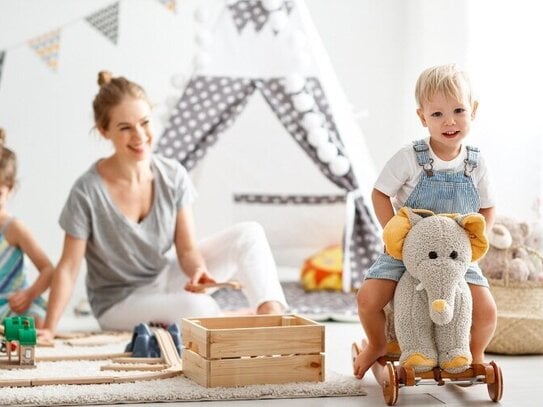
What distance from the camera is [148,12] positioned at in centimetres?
506

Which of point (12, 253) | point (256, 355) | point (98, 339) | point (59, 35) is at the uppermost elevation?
point (59, 35)

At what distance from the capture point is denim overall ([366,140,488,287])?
249cm

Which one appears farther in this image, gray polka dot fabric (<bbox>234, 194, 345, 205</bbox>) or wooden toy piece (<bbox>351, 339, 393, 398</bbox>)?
gray polka dot fabric (<bbox>234, 194, 345, 205</bbox>)

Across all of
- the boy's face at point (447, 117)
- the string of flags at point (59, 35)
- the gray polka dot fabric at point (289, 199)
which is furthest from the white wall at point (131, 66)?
the boy's face at point (447, 117)

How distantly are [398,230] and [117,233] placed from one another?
1336 millimetres

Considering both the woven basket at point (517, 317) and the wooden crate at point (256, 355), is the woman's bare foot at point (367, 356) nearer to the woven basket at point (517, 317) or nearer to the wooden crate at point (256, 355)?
the wooden crate at point (256, 355)

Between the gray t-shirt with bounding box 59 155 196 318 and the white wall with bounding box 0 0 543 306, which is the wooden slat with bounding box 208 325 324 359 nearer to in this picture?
the gray t-shirt with bounding box 59 155 196 318

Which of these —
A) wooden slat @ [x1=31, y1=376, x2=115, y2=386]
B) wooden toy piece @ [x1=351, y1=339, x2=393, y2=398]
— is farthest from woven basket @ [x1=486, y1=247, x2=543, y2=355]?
wooden slat @ [x1=31, y1=376, x2=115, y2=386]

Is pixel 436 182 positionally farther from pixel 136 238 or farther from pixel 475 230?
pixel 136 238

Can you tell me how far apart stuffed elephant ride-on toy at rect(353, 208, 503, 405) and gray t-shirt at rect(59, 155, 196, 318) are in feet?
4.17

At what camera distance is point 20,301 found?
343 cm

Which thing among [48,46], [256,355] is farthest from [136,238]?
[48,46]

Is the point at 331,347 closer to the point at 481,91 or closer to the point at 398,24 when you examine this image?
the point at 481,91

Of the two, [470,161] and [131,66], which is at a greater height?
[131,66]
